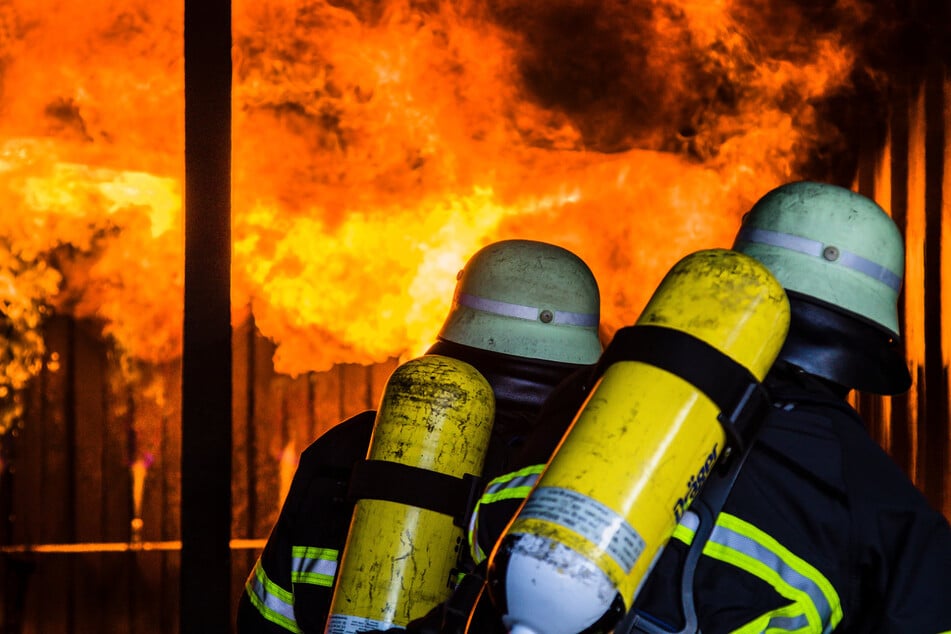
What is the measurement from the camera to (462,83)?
20.4 ft

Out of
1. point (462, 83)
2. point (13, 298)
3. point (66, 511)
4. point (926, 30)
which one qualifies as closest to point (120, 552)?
point (66, 511)

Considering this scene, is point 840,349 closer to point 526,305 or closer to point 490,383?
point 490,383

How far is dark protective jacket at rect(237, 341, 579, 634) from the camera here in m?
2.30

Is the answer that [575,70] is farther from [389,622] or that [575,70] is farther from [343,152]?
[389,622]

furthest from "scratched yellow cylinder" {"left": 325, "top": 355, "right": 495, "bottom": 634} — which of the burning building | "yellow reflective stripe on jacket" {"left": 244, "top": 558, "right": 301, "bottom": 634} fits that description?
the burning building

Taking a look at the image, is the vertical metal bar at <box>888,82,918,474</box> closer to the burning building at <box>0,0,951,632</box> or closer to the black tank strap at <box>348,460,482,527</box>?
the burning building at <box>0,0,951,632</box>

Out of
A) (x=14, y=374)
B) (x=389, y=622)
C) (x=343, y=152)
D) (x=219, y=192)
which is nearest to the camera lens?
(x=389, y=622)

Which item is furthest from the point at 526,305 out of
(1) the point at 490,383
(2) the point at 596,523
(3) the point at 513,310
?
(2) the point at 596,523

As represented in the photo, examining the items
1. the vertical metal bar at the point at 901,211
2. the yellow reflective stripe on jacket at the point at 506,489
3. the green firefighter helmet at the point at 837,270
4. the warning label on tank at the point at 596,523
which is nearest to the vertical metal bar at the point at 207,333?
the yellow reflective stripe on jacket at the point at 506,489

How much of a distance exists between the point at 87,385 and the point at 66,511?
76 cm

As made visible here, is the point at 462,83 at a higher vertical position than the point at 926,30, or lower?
lower

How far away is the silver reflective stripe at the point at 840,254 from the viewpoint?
2.01 m

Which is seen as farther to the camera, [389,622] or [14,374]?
[14,374]

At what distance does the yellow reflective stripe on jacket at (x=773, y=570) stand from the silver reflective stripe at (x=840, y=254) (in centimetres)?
74
